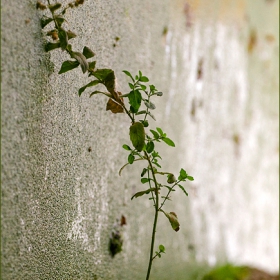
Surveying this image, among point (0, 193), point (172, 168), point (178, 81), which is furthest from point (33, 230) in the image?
point (178, 81)

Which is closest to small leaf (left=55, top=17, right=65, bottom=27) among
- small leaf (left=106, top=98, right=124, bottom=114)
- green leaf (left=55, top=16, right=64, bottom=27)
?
green leaf (left=55, top=16, right=64, bottom=27)

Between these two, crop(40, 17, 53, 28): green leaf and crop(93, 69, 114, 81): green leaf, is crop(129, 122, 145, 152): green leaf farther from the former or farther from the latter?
crop(40, 17, 53, 28): green leaf

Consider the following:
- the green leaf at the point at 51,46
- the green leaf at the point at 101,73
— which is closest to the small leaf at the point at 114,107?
the green leaf at the point at 101,73

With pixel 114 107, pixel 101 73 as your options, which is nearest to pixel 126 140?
pixel 114 107

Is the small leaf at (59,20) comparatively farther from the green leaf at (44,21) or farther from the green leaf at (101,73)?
the green leaf at (101,73)

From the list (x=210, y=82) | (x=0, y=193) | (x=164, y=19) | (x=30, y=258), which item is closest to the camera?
(x=0, y=193)

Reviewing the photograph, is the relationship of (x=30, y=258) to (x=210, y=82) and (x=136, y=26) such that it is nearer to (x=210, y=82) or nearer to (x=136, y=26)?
(x=136, y=26)

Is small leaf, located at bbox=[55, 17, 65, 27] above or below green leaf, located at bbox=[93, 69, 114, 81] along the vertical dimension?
above

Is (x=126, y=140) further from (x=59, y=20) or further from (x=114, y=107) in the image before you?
(x=59, y=20)
